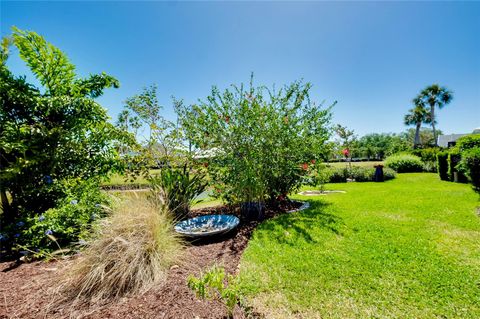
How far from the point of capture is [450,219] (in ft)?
14.3

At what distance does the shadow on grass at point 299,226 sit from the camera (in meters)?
3.78

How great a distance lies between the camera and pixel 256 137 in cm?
516

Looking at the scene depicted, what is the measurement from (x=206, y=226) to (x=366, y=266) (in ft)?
9.17

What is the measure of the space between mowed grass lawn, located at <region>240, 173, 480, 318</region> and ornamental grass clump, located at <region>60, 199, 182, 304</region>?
1106mm

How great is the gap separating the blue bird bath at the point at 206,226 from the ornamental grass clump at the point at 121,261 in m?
0.81

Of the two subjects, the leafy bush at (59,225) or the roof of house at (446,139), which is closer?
the leafy bush at (59,225)

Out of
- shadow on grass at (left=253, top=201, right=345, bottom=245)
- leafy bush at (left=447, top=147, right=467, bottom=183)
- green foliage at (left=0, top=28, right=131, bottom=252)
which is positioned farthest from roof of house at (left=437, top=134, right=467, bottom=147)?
green foliage at (left=0, top=28, right=131, bottom=252)

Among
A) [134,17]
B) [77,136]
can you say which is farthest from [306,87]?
[77,136]

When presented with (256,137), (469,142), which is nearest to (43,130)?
(256,137)

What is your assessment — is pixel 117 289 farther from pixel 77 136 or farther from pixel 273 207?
pixel 273 207

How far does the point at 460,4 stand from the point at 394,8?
192 centimetres

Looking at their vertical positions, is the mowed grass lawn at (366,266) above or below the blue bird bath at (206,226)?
below

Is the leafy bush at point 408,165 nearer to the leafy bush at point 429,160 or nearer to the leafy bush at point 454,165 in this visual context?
the leafy bush at point 429,160

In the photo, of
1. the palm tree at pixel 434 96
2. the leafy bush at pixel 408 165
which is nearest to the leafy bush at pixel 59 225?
the leafy bush at pixel 408 165
